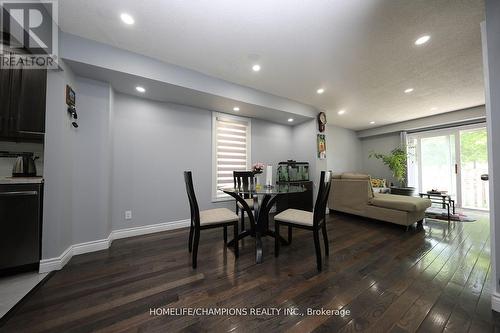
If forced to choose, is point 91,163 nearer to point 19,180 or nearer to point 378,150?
point 19,180

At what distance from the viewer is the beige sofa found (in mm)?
2943

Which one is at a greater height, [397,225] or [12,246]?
[12,246]

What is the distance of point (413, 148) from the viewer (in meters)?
5.27

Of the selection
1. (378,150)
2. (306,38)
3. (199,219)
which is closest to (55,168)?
(199,219)

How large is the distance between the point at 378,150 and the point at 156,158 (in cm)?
674

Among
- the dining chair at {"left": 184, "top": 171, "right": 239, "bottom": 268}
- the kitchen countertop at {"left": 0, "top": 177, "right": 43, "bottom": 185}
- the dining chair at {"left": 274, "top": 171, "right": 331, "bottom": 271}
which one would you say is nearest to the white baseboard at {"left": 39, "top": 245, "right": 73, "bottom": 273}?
the kitchen countertop at {"left": 0, "top": 177, "right": 43, "bottom": 185}

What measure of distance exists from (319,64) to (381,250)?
263 centimetres

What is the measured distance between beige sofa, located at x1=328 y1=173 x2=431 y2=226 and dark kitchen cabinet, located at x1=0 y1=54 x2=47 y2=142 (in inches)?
189

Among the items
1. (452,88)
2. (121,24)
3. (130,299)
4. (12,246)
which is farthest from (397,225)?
(12,246)

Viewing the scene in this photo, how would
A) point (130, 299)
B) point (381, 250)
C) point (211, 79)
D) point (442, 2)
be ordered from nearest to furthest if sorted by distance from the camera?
1. point (130, 299)
2. point (442, 2)
3. point (381, 250)
4. point (211, 79)

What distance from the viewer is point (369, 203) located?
3.42 meters

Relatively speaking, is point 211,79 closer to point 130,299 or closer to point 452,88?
point 130,299

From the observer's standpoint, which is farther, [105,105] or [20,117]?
[105,105]

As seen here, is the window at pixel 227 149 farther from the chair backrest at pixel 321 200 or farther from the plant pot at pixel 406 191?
the plant pot at pixel 406 191
